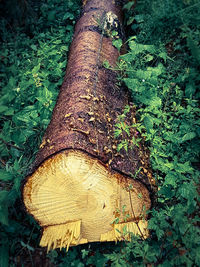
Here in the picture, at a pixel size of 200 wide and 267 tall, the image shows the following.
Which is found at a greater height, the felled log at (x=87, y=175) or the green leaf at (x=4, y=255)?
the felled log at (x=87, y=175)

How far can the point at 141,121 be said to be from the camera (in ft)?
7.52

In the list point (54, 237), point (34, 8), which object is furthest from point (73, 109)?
point (34, 8)

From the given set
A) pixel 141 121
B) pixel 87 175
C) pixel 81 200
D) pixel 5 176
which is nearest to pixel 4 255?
pixel 5 176

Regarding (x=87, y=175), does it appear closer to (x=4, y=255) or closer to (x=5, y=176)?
(x=5, y=176)

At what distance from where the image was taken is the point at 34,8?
407cm

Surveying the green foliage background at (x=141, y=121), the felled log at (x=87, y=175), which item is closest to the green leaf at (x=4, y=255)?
the green foliage background at (x=141, y=121)

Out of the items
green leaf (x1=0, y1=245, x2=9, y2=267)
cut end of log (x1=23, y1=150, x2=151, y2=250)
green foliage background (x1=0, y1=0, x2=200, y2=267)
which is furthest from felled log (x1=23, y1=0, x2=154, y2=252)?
green leaf (x1=0, y1=245, x2=9, y2=267)

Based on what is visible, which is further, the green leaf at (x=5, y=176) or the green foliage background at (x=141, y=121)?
the green leaf at (x=5, y=176)

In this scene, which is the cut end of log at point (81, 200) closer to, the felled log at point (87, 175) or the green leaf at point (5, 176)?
the felled log at point (87, 175)

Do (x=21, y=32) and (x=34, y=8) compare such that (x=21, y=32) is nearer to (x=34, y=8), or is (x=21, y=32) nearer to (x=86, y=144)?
(x=34, y=8)

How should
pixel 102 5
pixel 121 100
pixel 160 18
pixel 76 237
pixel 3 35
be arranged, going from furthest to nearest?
1. pixel 3 35
2. pixel 160 18
3. pixel 102 5
4. pixel 121 100
5. pixel 76 237

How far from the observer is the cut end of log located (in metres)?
1.52

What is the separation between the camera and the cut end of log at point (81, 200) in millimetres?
1516

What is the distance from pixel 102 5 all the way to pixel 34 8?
188 cm
